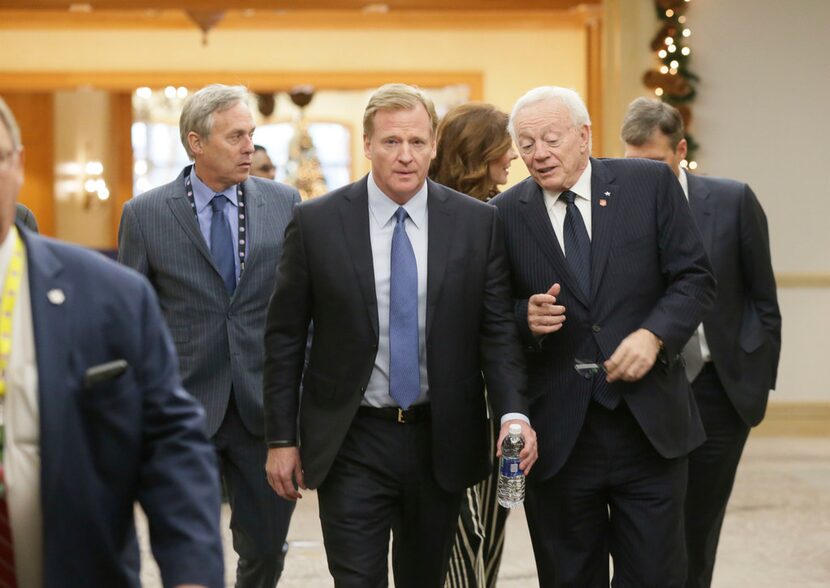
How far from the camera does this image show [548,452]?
363cm

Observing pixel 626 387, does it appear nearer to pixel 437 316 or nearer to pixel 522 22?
pixel 437 316

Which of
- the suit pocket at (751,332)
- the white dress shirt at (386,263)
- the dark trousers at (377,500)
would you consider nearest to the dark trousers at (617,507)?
the dark trousers at (377,500)

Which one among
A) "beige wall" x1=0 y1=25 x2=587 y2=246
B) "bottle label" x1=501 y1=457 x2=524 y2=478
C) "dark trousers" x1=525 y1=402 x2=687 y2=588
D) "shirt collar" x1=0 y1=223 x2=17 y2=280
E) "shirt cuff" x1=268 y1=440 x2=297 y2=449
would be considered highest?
"beige wall" x1=0 y1=25 x2=587 y2=246

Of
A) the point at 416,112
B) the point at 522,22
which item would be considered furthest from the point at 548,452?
the point at 522,22

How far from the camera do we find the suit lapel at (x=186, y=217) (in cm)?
412

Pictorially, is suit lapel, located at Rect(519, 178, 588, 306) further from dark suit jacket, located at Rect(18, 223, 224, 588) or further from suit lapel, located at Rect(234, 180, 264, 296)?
dark suit jacket, located at Rect(18, 223, 224, 588)

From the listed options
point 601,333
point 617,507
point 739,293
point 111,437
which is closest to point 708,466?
point 739,293

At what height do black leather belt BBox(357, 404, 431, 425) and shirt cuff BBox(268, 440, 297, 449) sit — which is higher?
black leather belt BBox(357, 404, 431, 425)

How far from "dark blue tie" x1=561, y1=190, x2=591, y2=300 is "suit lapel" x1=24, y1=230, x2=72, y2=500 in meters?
1.74

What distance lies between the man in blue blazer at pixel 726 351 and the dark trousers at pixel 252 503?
128cm

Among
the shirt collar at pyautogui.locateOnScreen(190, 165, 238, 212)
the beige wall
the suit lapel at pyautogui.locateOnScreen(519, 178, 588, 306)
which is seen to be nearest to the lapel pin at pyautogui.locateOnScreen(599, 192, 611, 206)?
the suit lapel at pyautogui.locateOnScreen(519, 178, 588, 306)

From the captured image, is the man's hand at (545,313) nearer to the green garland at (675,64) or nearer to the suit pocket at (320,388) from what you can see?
the suit pocket at (320,388)

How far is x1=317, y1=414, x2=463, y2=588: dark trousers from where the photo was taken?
3.51 meters

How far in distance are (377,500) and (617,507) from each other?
62cm
